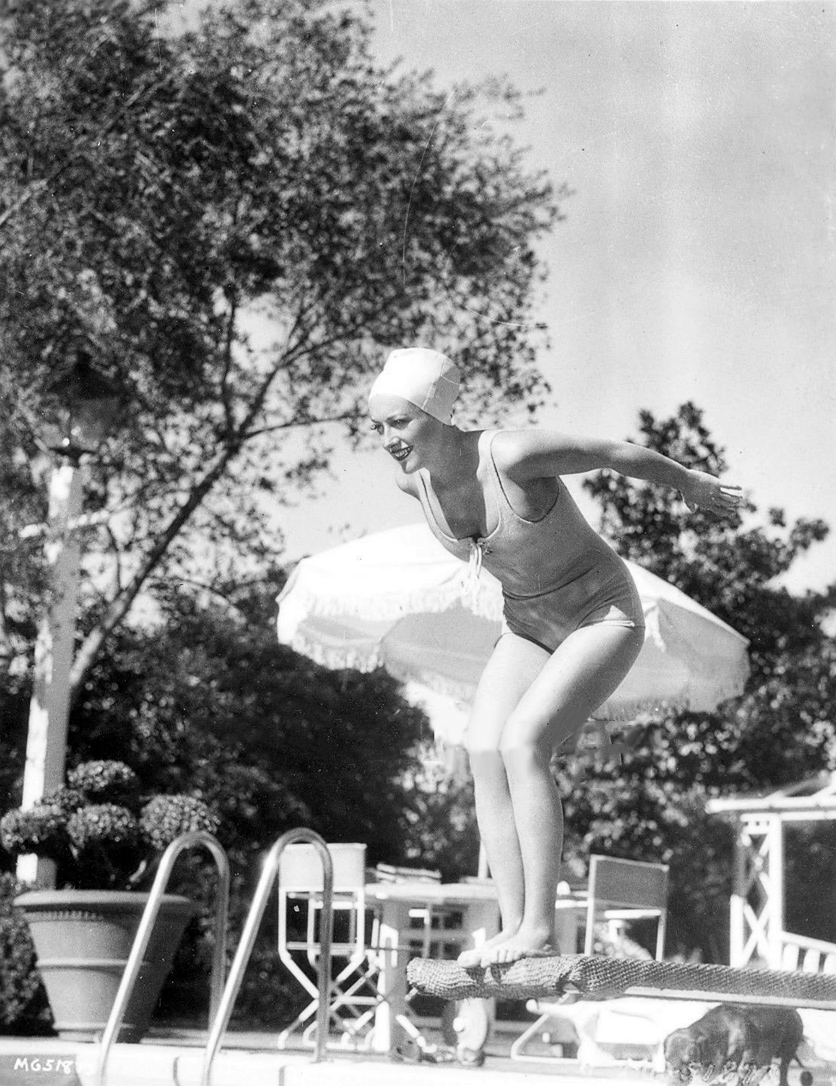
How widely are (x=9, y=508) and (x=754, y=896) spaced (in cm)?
753

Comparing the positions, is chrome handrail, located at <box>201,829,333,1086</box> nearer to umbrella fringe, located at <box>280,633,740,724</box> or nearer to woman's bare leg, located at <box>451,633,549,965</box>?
woman's bare leg, located at <box>451,633,549,965</box>

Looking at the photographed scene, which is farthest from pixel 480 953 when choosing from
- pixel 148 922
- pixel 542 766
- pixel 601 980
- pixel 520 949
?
pixel 148 922

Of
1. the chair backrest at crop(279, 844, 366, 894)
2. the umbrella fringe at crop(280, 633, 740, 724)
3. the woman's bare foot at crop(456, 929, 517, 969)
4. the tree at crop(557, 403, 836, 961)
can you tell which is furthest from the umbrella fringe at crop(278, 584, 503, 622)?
the tree at crop(557, 403, 836, 961)

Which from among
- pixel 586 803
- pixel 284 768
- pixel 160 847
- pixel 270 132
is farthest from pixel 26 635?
pixel 586 803

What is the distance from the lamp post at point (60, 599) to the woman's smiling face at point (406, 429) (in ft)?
19.9

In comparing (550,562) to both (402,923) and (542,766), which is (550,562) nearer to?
(542,766)

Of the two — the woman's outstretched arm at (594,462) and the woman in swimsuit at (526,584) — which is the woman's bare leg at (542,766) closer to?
the woman in swimsuit at (526,584)

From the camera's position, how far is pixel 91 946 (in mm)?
6094

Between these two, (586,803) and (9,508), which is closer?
(9,508)

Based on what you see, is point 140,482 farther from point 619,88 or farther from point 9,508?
point 619,88

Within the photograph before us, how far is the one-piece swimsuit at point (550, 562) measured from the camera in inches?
115

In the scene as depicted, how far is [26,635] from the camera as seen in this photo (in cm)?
976

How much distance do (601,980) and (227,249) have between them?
8.70 meters

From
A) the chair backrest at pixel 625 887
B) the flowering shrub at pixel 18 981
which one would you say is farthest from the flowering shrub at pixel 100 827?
the chair backrest at pixel 625 887
